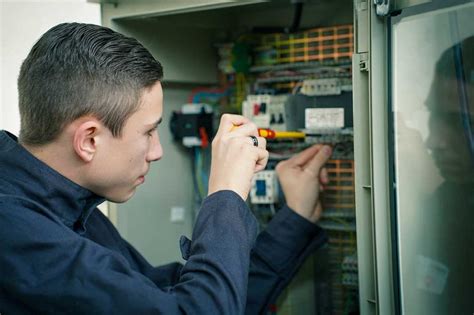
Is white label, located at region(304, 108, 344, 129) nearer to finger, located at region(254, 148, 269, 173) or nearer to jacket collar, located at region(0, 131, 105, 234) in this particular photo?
finger, located at region(254, 148, 269, 173)

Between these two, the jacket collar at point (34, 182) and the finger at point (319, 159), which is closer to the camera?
the jacket collar at point (34, 182)

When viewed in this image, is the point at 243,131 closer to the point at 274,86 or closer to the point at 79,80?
the point at 79,80

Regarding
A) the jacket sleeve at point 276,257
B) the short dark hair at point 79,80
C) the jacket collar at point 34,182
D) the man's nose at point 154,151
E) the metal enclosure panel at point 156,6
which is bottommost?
the jacket sleeve at point 276,257

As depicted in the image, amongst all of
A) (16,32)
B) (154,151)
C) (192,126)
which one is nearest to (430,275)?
(154,151)

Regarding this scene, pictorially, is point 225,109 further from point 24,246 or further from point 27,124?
point 24,246

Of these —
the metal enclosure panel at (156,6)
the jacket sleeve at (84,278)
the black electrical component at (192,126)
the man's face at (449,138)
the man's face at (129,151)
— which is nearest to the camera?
the jacket sleeve at (84,278)

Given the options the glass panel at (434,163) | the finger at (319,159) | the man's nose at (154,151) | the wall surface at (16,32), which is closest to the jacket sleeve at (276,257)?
the finger at (319,159)

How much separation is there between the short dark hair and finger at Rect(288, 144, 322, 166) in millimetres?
586

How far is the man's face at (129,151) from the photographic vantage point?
3.59 ft

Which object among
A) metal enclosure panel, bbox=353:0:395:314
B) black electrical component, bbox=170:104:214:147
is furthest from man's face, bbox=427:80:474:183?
black electrical component, bbox=170:104:214:147

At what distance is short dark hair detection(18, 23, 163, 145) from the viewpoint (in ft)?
3.46

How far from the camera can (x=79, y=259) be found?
98 cm

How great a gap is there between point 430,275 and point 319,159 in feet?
1.44

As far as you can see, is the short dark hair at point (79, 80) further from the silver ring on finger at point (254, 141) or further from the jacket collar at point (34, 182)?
the silver ring on finger at point (254, 141)
